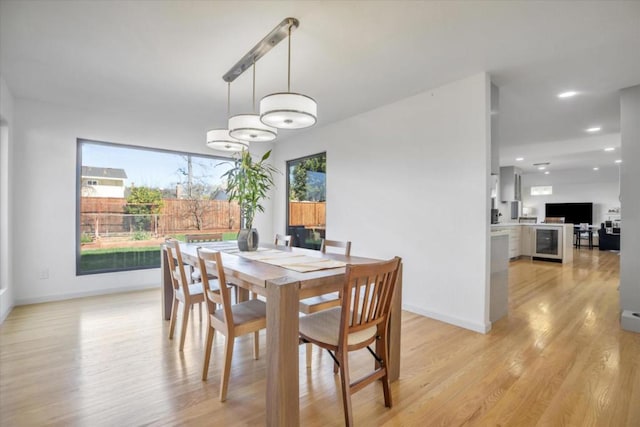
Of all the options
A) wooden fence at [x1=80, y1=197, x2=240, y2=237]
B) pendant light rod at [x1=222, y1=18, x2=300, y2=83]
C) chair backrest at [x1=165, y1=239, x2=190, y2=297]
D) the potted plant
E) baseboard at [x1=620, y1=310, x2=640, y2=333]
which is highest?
pendant light rod at [x1=222, y1=18, x2=300, y2=83]

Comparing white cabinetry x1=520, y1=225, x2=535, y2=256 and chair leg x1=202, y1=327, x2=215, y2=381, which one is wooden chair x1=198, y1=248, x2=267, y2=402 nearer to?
chair leg x1=202, y1=327, x2=215, y2=381

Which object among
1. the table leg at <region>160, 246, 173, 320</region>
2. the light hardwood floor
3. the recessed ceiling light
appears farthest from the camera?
the recessed ceiling light

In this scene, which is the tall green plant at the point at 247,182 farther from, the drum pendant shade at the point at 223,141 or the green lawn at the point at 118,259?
the green lawn at the point at 118,259

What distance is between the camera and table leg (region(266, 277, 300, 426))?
1.45 meters

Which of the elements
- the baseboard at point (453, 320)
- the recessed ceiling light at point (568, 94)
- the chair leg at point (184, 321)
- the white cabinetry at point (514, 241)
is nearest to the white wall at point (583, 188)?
the white cabinetry at point (514, 241)

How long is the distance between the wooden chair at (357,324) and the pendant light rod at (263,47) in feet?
5.90

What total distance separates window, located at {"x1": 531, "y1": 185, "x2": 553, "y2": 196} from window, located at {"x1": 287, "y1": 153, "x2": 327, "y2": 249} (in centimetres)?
1045

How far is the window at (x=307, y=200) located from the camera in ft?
16.6

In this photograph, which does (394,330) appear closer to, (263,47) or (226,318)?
(226,318)

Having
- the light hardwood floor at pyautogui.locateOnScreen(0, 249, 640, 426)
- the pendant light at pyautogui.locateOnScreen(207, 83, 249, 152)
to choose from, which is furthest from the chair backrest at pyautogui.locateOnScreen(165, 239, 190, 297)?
the pendant light at pyautogui.locateOnScreen(207, 83, 249, 152)

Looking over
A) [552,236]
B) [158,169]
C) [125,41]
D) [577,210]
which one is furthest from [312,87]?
[577,210]

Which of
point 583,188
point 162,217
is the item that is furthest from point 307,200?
point 583,188

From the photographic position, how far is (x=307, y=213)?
5.42 metres

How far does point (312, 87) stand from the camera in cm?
333
